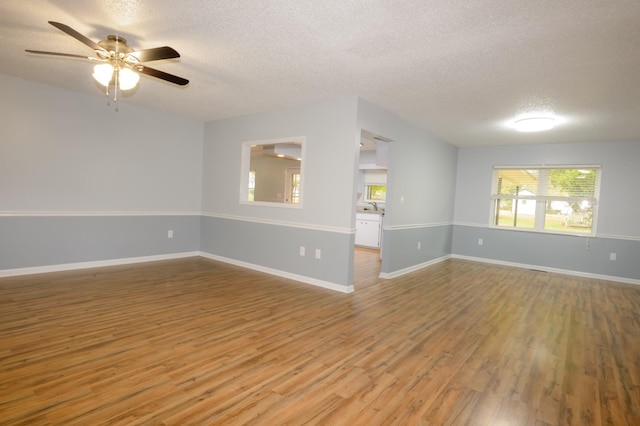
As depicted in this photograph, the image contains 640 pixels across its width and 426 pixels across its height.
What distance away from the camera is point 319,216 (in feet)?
14.6

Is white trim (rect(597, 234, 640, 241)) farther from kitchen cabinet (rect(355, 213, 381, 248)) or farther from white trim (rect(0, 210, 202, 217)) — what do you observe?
white trim (rect(0, 210, 202, 217))

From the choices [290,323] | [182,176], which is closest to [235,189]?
[182,176]

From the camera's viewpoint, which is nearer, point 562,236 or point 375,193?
point 562,236

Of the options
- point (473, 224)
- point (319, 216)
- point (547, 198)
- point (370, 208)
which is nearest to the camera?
point (319, 216)

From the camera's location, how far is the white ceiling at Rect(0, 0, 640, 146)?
224cm

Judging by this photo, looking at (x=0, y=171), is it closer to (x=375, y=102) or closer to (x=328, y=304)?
(x=328, y=304)

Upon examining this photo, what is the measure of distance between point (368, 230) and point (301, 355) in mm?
5491

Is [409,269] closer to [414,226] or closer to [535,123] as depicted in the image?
[414,226]

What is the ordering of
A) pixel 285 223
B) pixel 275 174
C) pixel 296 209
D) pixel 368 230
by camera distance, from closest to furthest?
pixel 296 209
pixel 285 223
pixel 368 230
pixel 275 174

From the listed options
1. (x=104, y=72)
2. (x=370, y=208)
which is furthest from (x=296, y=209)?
(x=370, y=208)

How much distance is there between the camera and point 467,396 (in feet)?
6.79

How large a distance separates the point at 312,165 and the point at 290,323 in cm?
223

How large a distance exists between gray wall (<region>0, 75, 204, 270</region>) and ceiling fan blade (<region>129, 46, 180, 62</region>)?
9.03 feet

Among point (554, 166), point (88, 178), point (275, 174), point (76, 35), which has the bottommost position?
point (88, 178)
